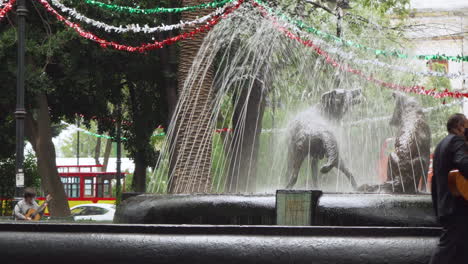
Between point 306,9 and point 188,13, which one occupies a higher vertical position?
point 306,9

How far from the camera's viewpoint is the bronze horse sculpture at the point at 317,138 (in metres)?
10.4

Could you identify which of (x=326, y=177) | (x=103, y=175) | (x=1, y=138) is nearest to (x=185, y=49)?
(x=326, y=177)

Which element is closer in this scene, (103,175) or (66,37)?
(66,37)

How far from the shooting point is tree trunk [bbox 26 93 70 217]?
2048cm

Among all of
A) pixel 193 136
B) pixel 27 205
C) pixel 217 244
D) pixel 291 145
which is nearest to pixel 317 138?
pixel 291 145

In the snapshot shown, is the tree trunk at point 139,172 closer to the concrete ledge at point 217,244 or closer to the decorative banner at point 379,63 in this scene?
the decorative banner at point 379,63

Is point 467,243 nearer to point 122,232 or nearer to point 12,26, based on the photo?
point 122,232

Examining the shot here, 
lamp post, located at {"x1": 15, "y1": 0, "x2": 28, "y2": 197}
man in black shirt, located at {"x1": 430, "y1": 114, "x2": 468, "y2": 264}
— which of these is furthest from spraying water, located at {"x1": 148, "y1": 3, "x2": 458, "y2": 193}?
man in black shirt, located at {"x1": 430, "y1": 114, "x2": 468, "y2": 264}

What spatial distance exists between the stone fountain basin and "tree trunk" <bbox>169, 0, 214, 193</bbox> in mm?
4327

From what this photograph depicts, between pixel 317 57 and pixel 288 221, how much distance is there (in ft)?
34.2

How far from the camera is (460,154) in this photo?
15.5 feet

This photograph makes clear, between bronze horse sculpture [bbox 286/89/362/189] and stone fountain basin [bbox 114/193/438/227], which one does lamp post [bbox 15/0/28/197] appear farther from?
stone fountain basin [bbox 114/193/438/227]

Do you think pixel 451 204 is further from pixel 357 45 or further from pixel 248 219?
pixel 357 45

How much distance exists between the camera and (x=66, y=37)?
20203 mm
